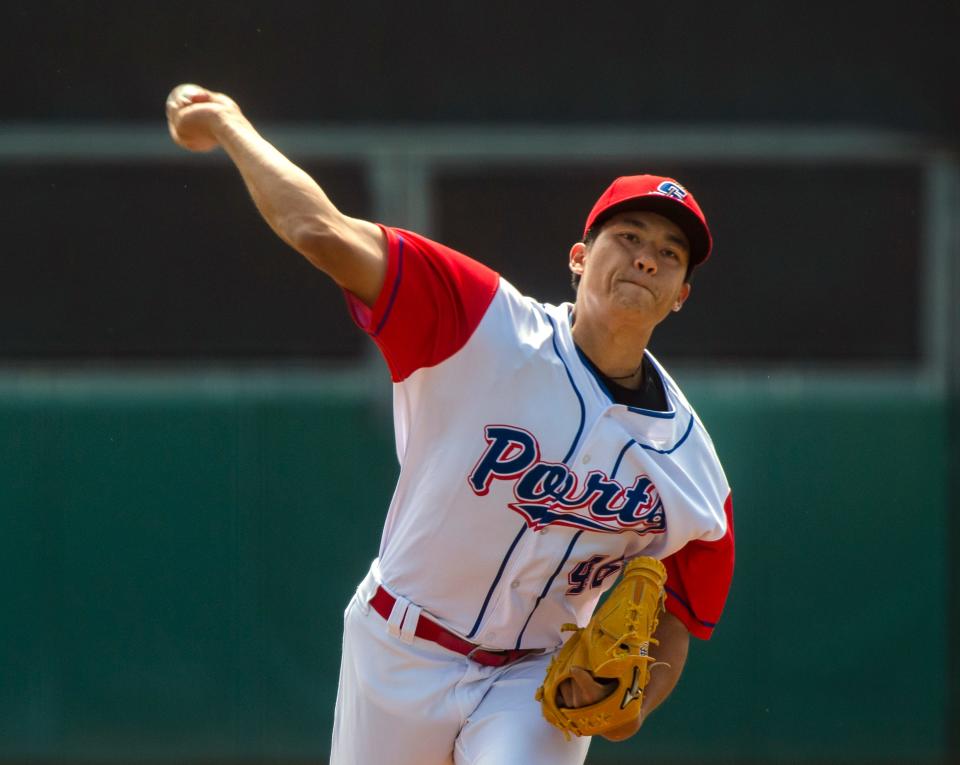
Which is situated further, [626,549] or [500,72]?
[500,72]

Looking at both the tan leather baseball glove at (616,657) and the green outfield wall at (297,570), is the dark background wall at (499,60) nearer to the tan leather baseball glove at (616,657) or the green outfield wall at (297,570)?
the green outfield wall at (297,570)

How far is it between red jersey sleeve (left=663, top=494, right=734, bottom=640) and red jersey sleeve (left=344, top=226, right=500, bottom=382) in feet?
2.23

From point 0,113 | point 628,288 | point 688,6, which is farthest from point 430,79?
point 628,288

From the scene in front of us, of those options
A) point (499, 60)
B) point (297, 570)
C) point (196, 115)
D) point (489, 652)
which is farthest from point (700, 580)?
point (499, 60)

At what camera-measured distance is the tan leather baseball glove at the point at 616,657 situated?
251 cm

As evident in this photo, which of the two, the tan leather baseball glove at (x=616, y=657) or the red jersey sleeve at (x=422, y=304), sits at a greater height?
the red jersey sleeve at (x=422, y=304)

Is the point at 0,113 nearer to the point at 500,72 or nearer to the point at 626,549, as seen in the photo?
the point at 500,72

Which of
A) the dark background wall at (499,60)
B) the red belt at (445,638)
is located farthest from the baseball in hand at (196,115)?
the dark background wall at (499,60)

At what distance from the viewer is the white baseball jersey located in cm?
247

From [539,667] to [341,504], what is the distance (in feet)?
7.28

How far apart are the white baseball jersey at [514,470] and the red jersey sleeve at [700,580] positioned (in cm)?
4

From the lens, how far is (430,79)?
4.84m

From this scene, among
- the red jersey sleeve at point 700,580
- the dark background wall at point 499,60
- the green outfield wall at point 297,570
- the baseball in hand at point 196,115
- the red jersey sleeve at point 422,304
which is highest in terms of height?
the dark background wall at point 499,60

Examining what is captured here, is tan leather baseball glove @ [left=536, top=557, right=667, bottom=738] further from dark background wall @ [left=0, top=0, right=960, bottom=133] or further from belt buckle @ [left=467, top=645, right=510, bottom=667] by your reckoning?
dark background wall @ [left=0, top=0, right=960, bottom=133]
